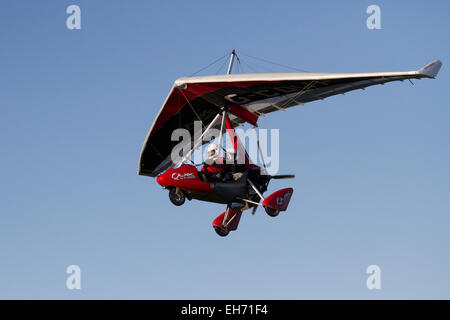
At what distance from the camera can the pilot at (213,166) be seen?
33.8 metres

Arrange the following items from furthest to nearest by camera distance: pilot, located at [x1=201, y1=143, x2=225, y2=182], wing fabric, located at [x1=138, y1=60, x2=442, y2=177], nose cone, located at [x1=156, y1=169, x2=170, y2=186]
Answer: pilot, located at [x1=201, y1=143, x2=225, y2=182]
wing fabric, located at [x1=138, y1=60, x2=442, y2=177]
nose cone, located at [x1=156, y1=169, x2=170, y2=186]

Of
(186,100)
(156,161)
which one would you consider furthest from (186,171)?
(156,161)

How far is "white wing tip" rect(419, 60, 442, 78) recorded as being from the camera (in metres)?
31.4

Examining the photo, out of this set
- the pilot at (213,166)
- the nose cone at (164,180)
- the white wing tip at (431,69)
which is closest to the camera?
the white wing tip at (431,69)

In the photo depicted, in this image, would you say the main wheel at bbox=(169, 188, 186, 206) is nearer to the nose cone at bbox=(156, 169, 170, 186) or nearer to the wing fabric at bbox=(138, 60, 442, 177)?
the nose cone at bbox=(156, 169, 170, 186)

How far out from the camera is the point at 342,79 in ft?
109

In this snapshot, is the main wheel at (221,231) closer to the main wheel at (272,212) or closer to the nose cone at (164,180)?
the main wheel at (272,212)

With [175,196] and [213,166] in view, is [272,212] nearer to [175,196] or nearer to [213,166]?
[213,166]

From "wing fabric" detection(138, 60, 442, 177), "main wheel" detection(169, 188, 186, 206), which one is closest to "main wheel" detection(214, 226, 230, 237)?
"main wheel" detection(169, 188, 186, 206)

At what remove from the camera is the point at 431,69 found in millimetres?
31500

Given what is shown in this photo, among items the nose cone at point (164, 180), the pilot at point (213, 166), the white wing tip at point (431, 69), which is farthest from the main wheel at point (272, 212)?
the white wing tip at point (431, 69)

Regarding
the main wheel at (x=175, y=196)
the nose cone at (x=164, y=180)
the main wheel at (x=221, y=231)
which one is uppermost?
the nose cone at (x=164, y=180)

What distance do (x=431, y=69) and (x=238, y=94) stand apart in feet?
27.1
